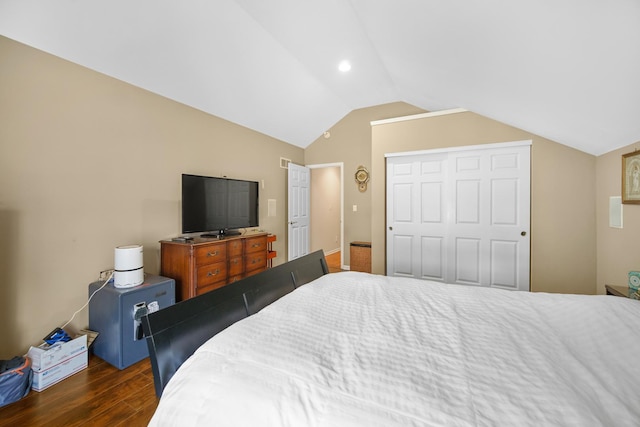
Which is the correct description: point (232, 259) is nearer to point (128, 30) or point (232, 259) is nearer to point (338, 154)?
point (128, 30)

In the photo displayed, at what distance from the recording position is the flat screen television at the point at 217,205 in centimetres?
287

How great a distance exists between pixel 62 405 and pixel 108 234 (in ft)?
4.53

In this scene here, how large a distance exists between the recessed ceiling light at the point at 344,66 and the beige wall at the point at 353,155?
151 cm

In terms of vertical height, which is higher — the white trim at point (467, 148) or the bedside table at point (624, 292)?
the white trim at point (467, 148)

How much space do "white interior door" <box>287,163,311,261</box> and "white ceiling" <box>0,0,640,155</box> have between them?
1.53m

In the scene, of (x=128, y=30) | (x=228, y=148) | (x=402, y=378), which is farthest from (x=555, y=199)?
(x=128, y=30)

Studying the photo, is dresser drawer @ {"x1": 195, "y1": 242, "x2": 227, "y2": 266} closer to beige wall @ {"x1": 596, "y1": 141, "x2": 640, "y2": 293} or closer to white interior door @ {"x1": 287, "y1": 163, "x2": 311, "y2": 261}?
white interior door @ {"x1": 287, "y1": 163, "x2": 311, "y2": 261}

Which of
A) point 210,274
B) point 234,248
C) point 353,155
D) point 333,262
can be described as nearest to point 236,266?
point 234,248

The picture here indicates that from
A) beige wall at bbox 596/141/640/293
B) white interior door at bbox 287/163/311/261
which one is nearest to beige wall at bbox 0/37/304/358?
white interior door at bbox 287/163/311/261

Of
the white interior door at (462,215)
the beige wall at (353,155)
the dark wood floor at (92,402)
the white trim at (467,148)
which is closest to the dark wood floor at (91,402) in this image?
the dark wood floor at (92,402)

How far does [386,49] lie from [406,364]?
2.69 m

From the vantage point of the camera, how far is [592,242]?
9.02 feet

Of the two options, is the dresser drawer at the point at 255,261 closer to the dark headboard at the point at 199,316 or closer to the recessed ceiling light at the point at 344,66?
the dark headboard at the point at 199,316

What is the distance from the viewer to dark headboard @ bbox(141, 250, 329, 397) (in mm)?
984
